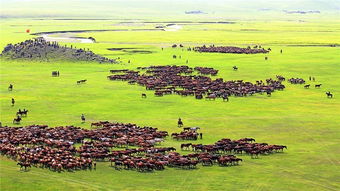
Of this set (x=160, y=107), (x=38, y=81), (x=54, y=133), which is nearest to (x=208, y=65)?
(x=38, y=81)

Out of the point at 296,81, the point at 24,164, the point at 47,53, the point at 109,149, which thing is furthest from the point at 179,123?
the point at 47,53

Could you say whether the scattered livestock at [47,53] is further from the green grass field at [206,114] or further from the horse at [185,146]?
the horse at [185,146]

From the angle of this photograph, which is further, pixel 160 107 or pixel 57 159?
pixel 160 107

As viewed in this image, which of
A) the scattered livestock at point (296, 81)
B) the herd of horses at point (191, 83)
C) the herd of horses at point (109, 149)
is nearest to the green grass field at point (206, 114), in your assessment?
the herd of horses at point (109, 149)

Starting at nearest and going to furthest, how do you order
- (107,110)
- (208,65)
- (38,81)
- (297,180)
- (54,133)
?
(297,180), (54,133), (107,110), (38,81), (208,65)

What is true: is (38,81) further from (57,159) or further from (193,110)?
(57,159)

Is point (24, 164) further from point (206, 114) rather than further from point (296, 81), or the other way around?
point (296, 81)
